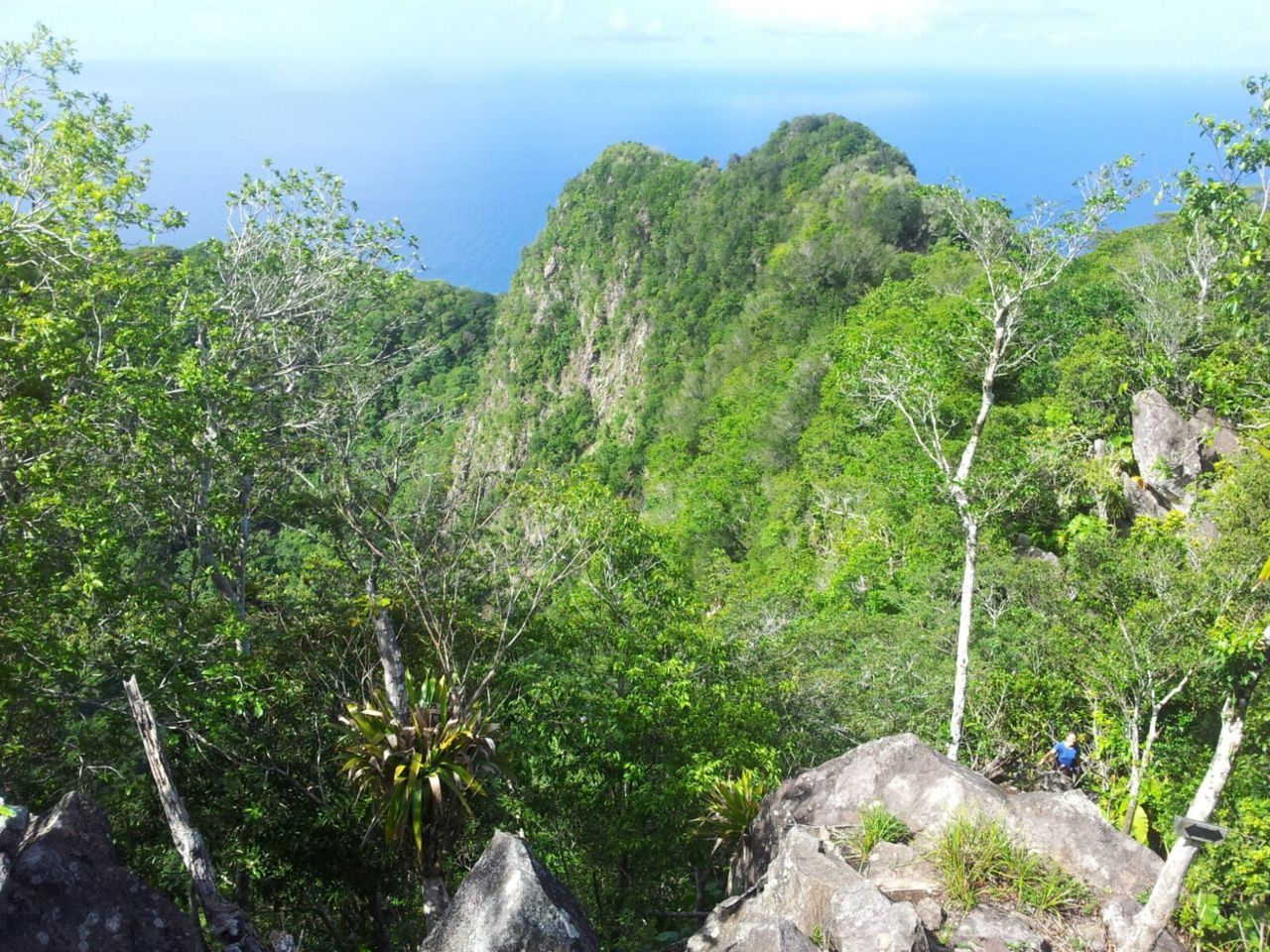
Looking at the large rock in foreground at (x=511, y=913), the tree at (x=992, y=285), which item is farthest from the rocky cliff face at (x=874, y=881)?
the tree at (x=992, y=285)

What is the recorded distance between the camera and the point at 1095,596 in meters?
12.2

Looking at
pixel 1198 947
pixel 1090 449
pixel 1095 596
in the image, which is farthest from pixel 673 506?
pixel 1198 947

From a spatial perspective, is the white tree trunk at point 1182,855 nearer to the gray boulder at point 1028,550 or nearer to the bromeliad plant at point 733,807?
the bromeliad plant at point 733,807

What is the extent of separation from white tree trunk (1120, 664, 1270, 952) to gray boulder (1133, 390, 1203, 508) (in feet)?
47.2

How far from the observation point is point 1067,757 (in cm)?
1084

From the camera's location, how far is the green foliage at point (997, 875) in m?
6.38

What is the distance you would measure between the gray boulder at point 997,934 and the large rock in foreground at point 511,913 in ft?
9.08

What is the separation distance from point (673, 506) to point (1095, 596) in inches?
1116

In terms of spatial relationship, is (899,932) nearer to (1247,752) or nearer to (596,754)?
(596,754)

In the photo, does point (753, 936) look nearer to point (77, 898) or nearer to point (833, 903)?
point (833, 903)

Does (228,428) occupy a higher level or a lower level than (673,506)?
higher

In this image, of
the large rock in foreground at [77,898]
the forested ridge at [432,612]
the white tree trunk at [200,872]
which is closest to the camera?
the large rock in foreground at [77,898]

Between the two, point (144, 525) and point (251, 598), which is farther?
point (251, 598)

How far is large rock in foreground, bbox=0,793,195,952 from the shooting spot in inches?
A: 201
